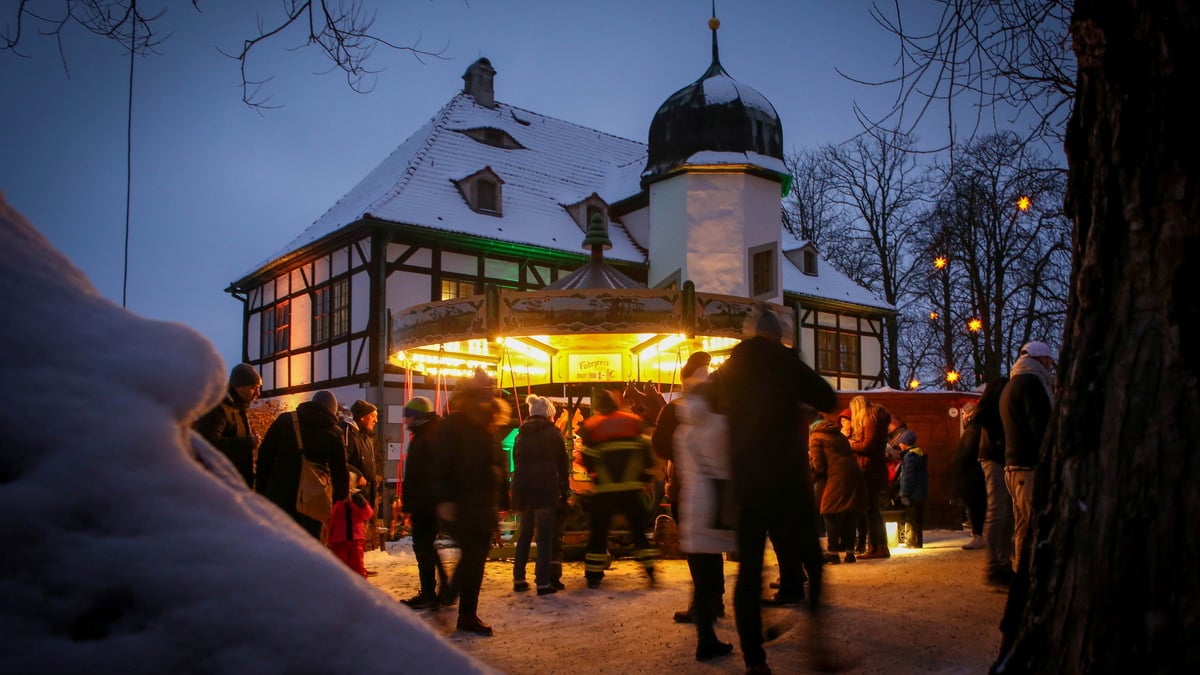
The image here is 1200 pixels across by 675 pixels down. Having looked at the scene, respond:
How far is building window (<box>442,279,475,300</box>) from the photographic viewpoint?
20953mm

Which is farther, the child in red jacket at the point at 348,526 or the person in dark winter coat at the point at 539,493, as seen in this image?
the person in dark winter coat at the point at 539,493

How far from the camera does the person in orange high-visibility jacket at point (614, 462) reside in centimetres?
718

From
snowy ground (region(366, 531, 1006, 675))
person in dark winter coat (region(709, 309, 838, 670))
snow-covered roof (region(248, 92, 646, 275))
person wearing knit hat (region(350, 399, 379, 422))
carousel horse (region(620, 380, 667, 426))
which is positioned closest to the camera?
person in dark winter coat (region(709, 309, 838, 670))

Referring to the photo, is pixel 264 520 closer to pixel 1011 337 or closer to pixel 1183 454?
pixel 1183 454

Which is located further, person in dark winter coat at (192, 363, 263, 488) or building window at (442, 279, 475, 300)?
building window at (442, 279, 475, 300)

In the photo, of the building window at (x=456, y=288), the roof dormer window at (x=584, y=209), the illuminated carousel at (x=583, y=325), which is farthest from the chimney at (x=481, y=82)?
the illuminated carousel at (x=583, y=325)

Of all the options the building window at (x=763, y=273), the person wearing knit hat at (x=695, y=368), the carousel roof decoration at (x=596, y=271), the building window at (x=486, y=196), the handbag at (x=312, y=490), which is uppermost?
the building window at (x=486, y=196)

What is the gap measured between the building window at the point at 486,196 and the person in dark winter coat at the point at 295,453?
1658cm

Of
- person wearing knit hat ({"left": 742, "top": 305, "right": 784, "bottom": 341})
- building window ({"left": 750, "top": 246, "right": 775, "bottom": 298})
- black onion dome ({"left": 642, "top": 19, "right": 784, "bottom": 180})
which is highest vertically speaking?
black onion dome ({"left": 642, "top": 19, "right": 784, "bottom": 180})

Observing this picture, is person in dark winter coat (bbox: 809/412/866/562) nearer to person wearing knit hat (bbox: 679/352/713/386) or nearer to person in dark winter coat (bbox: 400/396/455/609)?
person wearing knit hat (bbox: 679/352/713/386)

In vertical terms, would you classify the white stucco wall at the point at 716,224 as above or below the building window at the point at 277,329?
above

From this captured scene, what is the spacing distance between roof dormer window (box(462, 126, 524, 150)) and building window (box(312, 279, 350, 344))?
598 centimetres

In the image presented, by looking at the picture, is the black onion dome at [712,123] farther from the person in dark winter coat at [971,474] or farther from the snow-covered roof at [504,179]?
the person in dark winter coat at [971,474]

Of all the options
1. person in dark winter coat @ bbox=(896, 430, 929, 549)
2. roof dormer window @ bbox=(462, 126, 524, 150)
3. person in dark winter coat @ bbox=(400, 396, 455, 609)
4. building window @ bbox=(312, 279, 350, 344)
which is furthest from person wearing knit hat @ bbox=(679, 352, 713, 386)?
roof dormer window @ bbox=(462, 126, 524, 150)
